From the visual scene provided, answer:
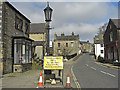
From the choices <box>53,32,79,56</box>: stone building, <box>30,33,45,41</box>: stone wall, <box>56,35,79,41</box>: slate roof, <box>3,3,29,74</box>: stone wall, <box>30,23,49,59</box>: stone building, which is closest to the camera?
<box>3,3,29,74</box>: stone wall

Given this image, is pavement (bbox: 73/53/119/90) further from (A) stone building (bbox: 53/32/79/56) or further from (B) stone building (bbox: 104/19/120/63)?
(A) stone building (bbox: 53/32/79/56)

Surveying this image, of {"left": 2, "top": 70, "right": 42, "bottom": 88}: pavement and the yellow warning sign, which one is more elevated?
the yellow warning sign

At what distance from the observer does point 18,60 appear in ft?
51.3

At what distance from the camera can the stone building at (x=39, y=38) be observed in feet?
103

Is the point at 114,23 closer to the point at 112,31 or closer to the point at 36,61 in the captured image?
the point at 112,31

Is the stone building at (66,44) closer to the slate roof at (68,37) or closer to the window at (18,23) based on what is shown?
the slate roof at (68,37)

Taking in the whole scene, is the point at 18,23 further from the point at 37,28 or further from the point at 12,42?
the point at 37,28

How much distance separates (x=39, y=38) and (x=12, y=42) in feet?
67.9

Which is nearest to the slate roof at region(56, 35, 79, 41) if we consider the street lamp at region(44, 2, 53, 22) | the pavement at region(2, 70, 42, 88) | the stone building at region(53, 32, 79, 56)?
the stone building at region(53, 32, 79, 56)

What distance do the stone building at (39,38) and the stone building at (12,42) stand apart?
13.3 m

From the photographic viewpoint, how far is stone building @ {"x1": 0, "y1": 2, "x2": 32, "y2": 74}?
13.2m

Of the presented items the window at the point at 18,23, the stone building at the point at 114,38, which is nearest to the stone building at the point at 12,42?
the window at the point at 18,23

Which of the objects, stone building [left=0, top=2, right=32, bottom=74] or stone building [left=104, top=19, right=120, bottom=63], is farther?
stone building [left=104, top=19, right=120, bottom=63]

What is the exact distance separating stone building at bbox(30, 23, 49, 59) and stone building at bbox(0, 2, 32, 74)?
43.5 feet
